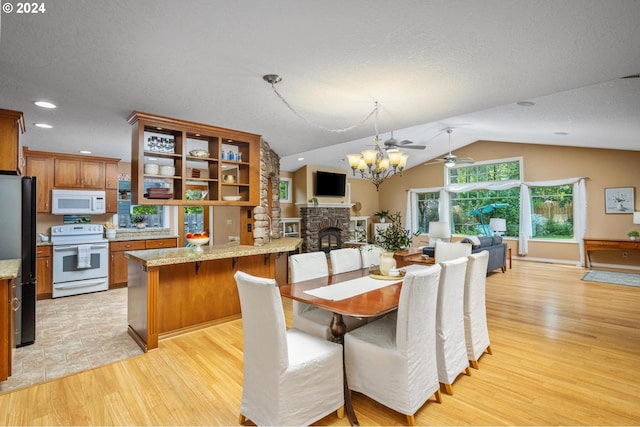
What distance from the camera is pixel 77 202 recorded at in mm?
5180

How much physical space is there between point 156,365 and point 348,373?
1712 millimetres

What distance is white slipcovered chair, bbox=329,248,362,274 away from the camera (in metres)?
3.29

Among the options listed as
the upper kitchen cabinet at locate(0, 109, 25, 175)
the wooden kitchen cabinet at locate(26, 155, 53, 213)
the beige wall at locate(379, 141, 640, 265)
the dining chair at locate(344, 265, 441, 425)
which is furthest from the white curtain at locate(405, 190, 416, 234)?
the upper kitchen cabinet at locate(0, 109, 25, 175)

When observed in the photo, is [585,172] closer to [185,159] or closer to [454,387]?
[454,387]

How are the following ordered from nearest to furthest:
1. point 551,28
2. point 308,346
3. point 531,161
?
point 551,28 → point 308,346 → point 531,161

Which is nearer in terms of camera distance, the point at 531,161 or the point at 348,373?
the point at 348,373

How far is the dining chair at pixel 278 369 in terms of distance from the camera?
5.83 ft

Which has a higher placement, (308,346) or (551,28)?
(551,28)

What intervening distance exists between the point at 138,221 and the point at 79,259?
53.0 inches

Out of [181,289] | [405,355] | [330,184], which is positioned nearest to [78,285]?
[181,289]

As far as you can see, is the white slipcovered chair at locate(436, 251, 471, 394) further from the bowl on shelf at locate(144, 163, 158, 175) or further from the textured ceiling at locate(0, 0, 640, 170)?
the bowl on shelf at locate(144, 163, 158, 175)

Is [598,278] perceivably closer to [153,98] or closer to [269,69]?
[269,69]

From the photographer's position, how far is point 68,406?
2.15 meters

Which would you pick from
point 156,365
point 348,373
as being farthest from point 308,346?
point 156,365
